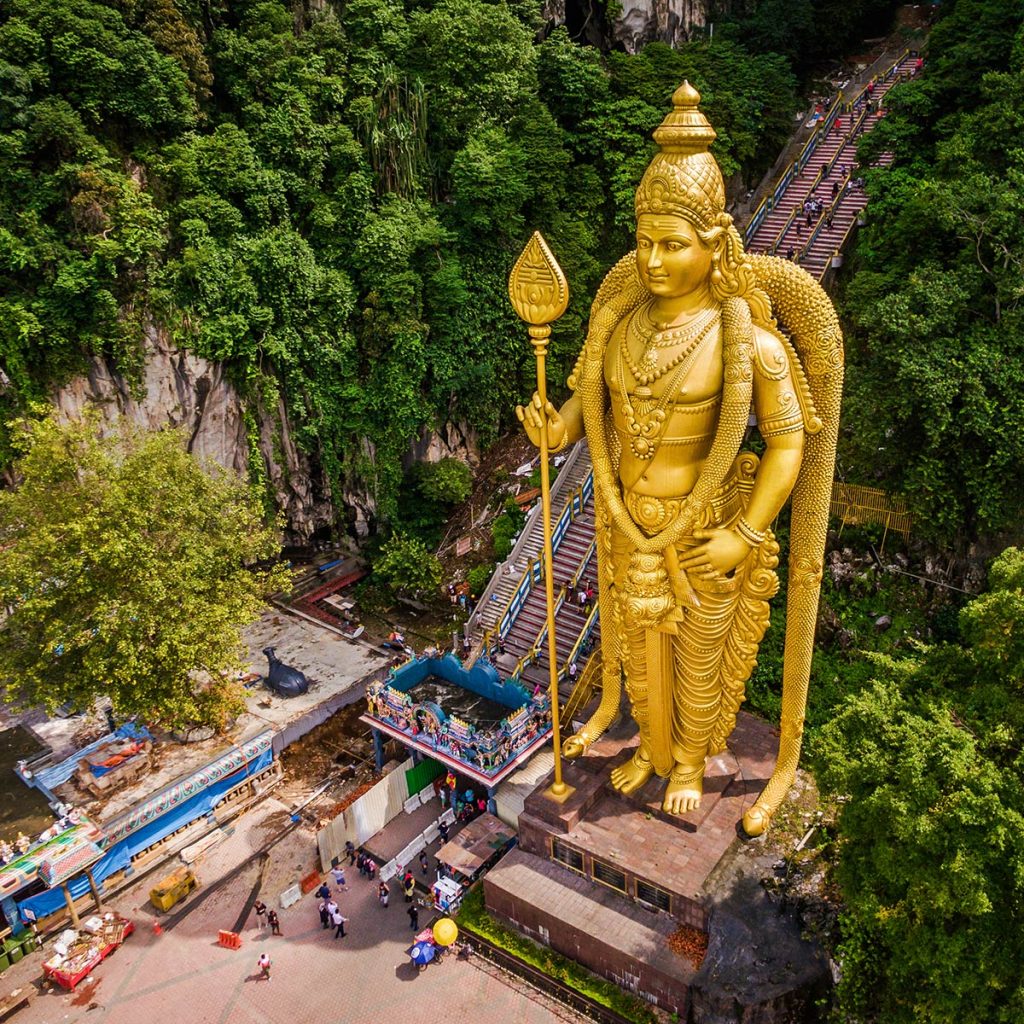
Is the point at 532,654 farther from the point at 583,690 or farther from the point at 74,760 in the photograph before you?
the point at 74,760

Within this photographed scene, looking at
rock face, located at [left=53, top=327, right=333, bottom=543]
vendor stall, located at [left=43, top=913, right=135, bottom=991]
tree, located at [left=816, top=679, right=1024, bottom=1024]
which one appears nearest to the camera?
tree, located at [left=816, top=679, right=1024, bottom=1024]

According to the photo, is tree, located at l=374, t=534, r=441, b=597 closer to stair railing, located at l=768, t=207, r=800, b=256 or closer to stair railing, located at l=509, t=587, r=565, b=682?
stair railing, located at l=509, t=587, r=565, b=682

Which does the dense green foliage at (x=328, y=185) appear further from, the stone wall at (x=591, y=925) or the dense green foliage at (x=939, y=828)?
the dense green foliage at (x=939, y=828)

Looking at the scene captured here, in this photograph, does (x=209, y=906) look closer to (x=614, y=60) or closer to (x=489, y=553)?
(x=489, y=553)

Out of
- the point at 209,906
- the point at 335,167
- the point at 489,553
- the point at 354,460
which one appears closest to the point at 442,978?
the point at 209,906

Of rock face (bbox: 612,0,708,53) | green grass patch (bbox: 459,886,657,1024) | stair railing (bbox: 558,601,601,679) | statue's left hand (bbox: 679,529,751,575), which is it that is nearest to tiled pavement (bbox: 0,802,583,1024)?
green grass patch (bbox: 459,886,657,1024)

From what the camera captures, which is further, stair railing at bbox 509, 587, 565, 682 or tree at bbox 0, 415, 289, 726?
stair railing at bbox 509, 587, 565, 682
